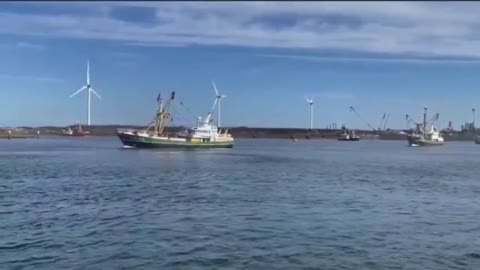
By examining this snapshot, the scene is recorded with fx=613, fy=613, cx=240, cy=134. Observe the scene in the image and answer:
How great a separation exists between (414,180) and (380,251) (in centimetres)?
2753

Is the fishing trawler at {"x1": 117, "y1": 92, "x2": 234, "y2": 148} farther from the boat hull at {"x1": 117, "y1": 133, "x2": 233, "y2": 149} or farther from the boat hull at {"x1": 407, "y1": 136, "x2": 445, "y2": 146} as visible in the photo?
the boat hull at {"x1": 407, "y1": 136, "x2": 445, "y2": 146}

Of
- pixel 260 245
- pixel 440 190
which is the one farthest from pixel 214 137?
pixel 260 245

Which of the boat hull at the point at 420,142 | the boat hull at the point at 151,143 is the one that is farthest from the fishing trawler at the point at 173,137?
the boat hull at the point at 420,142

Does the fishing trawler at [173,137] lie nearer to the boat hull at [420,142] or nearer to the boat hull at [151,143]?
the boat hull at [151,143]

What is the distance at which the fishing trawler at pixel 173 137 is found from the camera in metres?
104

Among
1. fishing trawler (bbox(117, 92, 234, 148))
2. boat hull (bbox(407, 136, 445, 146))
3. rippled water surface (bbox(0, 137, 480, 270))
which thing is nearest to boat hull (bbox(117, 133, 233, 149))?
fishing trawler (bbox(117, 92, 234, 148))

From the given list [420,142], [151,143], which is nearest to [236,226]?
[151,143]

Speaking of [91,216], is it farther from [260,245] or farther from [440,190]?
A: [440,190]

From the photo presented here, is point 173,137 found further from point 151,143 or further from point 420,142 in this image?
point 420,142

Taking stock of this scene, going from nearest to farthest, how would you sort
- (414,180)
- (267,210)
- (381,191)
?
(267,210) < (381,191) < (414,180)

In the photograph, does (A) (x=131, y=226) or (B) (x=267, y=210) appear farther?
(B) (x=267, y=210)

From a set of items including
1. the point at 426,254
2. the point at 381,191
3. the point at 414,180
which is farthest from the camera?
the point at 414,180

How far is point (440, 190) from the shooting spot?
116ft

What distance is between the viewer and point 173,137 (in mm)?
107562
